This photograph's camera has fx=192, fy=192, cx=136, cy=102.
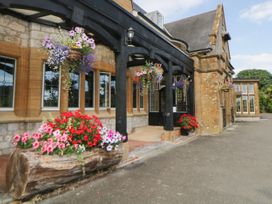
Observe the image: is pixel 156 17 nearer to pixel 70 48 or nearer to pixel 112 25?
pixel 112 25

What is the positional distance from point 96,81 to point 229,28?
15.6m

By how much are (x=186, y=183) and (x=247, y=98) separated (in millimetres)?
23563

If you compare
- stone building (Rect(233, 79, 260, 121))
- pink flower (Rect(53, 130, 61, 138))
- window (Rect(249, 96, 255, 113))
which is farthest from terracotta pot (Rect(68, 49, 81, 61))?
window (Rect(249, 96, 255, 113))

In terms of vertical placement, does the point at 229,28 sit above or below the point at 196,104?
above

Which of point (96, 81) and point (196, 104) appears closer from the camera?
point (96, 81)

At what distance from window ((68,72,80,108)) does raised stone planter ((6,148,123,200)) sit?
4033mm

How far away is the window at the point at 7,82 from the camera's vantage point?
5520mm

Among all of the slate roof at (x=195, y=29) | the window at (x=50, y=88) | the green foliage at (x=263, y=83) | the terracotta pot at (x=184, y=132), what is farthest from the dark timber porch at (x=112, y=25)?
the green foliage at (x=263, y=83)

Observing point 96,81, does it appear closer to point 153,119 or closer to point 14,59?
point 14,59

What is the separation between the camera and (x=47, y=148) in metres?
3.19

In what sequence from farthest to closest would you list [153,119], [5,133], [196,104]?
[153,119], [196,104], [5,133]

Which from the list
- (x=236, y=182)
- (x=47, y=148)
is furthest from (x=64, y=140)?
(x=236, y=182)

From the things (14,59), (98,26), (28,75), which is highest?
(98,26)

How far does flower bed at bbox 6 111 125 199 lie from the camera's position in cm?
286
